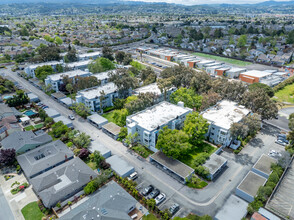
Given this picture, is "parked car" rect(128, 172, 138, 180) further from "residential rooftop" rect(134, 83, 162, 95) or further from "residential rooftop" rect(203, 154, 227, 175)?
"residential rooftop" rect(134, 83, 162, 95)

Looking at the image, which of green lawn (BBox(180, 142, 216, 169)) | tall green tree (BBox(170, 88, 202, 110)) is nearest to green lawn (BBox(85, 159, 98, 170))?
green lawn (BBox(180, 142, 216, 169))

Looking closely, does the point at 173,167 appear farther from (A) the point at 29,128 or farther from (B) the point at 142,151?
(A) the point at 29,128

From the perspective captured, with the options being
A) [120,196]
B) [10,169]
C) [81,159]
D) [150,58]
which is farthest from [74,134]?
[150,58]

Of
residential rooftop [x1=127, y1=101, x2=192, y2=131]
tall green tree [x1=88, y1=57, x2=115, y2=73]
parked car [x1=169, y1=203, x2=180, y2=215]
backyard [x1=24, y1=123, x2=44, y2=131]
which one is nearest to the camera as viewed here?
parked car [x1=169, y1=203, x2=180, y2=215]

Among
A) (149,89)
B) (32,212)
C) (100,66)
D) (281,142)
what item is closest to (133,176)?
(32,212)

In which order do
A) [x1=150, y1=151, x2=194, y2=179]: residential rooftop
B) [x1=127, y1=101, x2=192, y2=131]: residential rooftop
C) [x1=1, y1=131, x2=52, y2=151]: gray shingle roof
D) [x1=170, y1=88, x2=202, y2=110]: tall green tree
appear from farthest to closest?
[x1=170, y1=88, x2=202, y2=110]: tall green tree
[x1=127, y1=101, x2=192, y2=131]: residential rooftop
[x1=1, y1=131, x2=52, y2=151]: gray shingle roof
[x1=150, y1=151, x2=194, y2=179]: residential rooftop

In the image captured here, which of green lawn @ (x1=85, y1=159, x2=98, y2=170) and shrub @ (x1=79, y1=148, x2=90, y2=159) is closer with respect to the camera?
green lawn @ (x1=85, y1=159, x2=98, y2=170)

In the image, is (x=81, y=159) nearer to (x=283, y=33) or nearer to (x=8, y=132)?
(x=8, y=132)

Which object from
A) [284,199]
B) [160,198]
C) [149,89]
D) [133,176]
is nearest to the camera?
[284,199]
